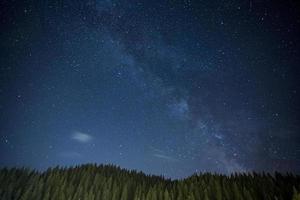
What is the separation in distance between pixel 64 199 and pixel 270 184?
376cm

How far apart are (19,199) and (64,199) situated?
0.78 meters

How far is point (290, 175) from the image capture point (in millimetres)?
4973

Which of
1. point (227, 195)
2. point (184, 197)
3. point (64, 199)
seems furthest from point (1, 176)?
point (227, 195)

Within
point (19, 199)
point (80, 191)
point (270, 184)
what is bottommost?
point (19, 199)

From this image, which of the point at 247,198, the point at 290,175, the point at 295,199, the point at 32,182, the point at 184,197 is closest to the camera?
the point at 295,199

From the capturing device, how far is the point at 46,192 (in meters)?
4.08

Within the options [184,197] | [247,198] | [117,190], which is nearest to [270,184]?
[247,198]

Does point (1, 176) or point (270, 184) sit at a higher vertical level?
point (270, 184)

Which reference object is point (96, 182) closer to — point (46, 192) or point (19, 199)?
point (46, 192)

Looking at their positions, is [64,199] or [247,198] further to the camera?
[64,199]

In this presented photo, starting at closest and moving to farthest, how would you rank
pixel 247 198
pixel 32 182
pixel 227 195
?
pixel 247 198 → pixel 227 195 → pixel 32 182

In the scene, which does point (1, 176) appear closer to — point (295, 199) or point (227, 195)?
point (227, 195)

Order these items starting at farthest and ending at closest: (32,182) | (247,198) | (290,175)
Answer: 1. (290,175)
2. (32,182)
3. (247,198)

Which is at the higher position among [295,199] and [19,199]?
[295,199]
